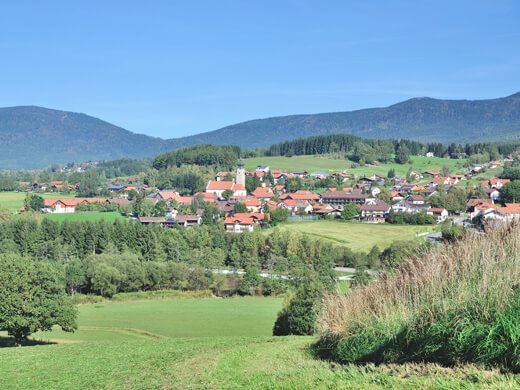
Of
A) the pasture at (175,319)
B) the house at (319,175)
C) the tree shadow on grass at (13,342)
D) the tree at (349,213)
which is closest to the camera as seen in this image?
the tree shadow on grass at (13,342)

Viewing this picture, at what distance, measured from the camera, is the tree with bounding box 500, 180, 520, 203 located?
8094cm

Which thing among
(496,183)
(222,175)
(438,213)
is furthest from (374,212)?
(222,175)

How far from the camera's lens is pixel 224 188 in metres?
111

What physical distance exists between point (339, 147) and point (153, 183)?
72.6 metres

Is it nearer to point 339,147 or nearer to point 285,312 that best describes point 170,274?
point 285,312

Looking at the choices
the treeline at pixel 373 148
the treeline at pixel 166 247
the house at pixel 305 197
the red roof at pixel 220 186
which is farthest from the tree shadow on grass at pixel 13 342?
the treeline at pixel 373 148

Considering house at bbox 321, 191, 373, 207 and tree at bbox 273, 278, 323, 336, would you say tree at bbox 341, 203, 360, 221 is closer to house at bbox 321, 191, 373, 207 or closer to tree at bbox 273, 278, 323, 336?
house at bbox 321, 191, 373, 207

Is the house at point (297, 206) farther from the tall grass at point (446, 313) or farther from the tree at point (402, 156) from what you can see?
the tall grass at point (446, 313)

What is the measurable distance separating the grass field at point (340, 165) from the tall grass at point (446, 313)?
118 m

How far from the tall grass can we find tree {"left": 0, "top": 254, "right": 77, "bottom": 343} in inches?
637

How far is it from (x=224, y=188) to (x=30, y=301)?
86.6 metres

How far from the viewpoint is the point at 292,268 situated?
55062 millimetres

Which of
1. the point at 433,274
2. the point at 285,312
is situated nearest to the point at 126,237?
the point at 285,312

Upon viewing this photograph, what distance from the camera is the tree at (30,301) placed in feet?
77.4
